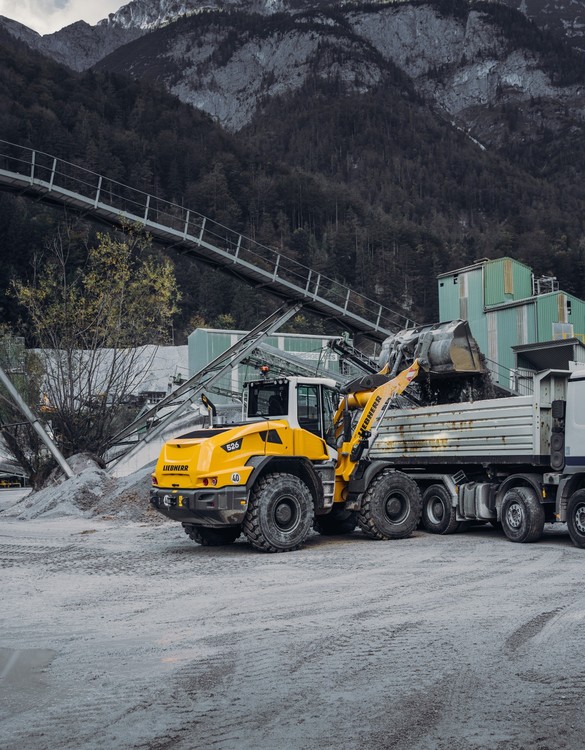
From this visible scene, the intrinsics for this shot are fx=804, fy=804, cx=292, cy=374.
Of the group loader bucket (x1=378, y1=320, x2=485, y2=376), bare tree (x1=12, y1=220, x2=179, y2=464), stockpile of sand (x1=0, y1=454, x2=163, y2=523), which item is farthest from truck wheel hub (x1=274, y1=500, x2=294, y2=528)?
bare tree (x1=12, y1=220, x2=179, y2=464)

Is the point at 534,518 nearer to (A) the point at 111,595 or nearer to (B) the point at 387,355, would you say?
(B) the point at 387,355

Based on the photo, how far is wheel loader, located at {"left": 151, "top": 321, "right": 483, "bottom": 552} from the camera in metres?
12.3

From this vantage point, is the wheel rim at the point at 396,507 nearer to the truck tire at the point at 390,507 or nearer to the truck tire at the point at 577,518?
the truck tire at the point at 390,507

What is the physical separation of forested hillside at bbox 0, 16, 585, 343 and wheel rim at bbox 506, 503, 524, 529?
5873 centimetres

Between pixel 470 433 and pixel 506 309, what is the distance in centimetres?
2689

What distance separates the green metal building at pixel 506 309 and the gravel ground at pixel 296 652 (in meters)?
27.7

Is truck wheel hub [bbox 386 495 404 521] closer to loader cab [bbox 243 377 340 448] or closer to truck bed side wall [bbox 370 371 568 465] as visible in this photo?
truck bed side wall [bbox 370 371 568 465]

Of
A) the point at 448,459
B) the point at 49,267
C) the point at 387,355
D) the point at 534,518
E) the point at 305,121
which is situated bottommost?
the point at 534,518

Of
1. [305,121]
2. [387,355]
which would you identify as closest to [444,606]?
[387,355]

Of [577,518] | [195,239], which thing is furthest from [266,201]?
[577,518]

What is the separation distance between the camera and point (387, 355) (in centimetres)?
1661

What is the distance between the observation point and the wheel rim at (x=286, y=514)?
12617 mm

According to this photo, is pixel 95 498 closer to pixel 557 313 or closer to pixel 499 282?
pixel 557 313

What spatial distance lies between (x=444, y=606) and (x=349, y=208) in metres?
134
